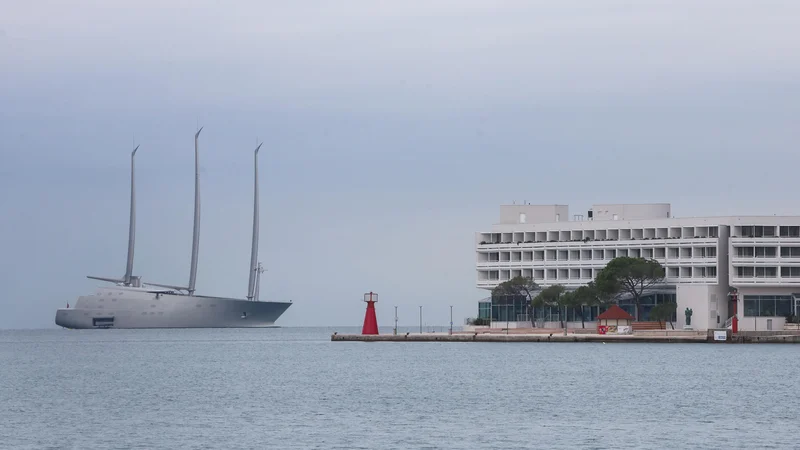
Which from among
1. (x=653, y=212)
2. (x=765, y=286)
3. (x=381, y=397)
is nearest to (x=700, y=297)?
(x=765, y=286)

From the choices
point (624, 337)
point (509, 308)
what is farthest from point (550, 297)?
point (624, 337)

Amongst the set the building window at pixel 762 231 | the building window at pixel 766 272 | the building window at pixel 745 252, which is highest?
the building window at pixel 762 231

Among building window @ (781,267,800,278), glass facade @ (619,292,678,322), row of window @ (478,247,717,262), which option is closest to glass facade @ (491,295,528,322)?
row of window @ (478,247,717,262)

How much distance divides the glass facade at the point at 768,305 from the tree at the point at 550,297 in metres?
20.8

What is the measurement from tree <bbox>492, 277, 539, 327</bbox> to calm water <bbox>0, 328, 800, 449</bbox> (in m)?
38.4

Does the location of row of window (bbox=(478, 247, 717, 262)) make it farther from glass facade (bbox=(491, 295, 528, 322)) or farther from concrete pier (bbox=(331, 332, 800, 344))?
concrete pier (bbox=(331, 332, 800, 344))

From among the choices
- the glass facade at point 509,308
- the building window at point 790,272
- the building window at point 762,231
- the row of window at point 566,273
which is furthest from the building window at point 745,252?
the glass facade at point 509,308

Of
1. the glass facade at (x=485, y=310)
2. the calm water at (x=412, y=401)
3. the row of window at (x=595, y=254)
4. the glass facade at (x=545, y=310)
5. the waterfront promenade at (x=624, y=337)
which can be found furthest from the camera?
the glass facade at (x=485, y=310)

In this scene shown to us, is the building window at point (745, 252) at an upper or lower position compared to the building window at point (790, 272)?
upper

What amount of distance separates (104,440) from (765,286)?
10512 cm

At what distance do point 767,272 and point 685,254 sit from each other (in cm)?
916

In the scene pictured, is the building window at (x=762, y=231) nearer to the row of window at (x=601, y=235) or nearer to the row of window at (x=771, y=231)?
the row of window at (x=771, y=231)

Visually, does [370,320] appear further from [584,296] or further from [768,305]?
[768,305]

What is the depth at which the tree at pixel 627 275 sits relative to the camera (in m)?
150
